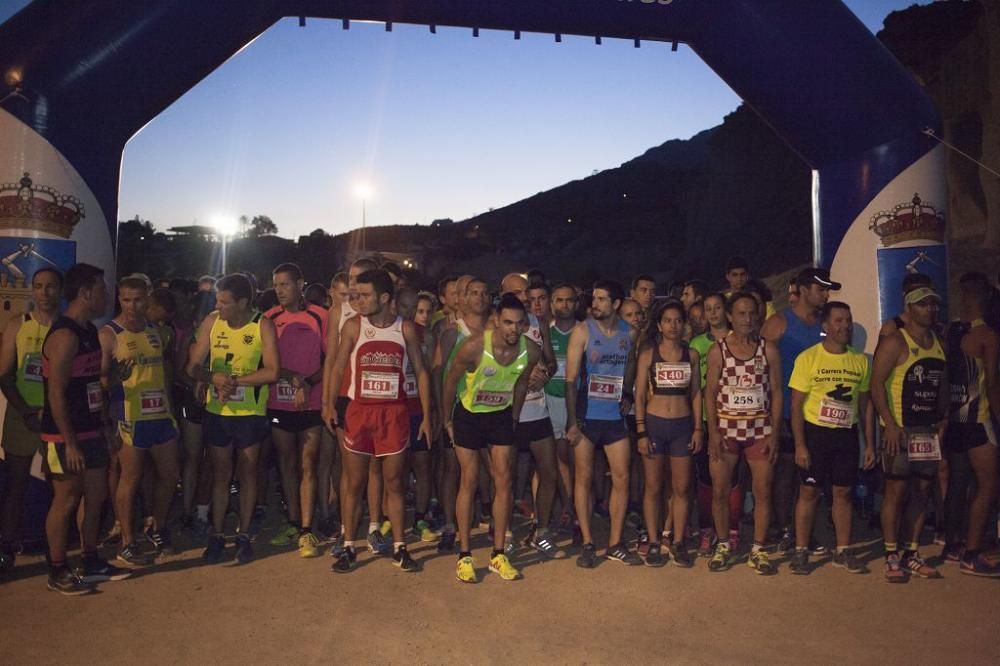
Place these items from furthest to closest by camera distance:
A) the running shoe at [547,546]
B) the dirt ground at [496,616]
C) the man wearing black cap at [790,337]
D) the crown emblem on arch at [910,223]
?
the crown emblem on arch at [910,223] → the man wearing black cap at [790,337] → the running shoe at [547,546] → the dirt ground at [496,616]

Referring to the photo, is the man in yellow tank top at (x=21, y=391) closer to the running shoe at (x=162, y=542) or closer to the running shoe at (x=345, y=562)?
the running shoe at (x=162, y=542)

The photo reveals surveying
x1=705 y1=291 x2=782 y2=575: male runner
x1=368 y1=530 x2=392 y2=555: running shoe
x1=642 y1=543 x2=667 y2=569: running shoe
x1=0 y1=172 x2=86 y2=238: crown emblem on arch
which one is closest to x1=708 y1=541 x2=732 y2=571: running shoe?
x1=705 y1=291 x2=782 y2=575: male runner

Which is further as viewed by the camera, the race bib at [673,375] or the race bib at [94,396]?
the race bib at [673,375]

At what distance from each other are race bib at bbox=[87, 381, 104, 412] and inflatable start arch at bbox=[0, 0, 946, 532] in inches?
53.4

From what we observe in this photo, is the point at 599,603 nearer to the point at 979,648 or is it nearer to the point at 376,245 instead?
the point at 979,648

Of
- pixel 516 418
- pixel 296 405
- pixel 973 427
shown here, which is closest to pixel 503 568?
pixel 516 418

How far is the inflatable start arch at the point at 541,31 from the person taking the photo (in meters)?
6.01

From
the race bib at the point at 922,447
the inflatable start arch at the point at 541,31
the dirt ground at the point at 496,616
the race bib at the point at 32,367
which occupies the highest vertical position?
the inflatable start arch at the point at 541,31

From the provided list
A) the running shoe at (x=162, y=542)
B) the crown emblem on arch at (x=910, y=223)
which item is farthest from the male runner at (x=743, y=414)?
the running shoe at (x=162, y=542)

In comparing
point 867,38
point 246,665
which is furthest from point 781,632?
point 867,38

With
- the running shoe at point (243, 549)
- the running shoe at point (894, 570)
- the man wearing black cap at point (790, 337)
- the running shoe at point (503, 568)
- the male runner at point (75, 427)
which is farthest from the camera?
the man wearing black cap at point (790, 337)

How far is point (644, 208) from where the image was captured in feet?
214

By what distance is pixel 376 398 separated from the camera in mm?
5473

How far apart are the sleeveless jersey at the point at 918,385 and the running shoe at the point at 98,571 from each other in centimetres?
570
